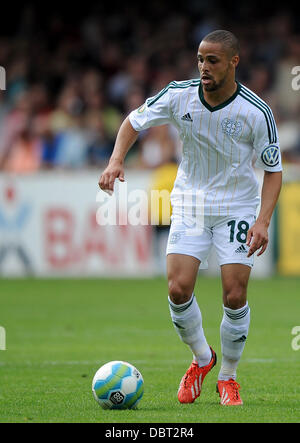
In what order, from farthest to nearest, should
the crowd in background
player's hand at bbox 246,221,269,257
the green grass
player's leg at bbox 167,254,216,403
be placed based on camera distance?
the crowd in background
player's leg at bbox 167,254,216,403
player's hand at bbox 246,221,269,257
the green grass

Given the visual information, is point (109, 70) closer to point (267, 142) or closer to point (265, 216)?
point (267, 142)

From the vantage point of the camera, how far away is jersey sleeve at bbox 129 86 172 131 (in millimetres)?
6762

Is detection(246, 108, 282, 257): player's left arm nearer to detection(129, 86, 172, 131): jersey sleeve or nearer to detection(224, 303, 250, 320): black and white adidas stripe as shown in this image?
detection(224, 303, 250, 320): black and white adidas stripe

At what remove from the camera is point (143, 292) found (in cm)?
1455

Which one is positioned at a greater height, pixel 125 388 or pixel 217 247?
pixel 217 247

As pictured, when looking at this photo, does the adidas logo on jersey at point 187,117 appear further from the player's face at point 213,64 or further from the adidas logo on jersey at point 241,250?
the adidas logo on jersey at point 241,250

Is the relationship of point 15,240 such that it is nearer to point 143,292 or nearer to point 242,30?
point 143,292

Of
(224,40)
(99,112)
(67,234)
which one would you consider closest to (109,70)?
(99,112)

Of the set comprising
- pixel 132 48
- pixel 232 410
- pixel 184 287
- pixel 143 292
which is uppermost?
pixel 132 48

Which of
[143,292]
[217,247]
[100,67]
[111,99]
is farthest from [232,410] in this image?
[100,67]

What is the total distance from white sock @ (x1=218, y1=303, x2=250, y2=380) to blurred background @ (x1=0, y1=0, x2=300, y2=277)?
9483 mm

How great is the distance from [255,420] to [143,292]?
8743 millimetres

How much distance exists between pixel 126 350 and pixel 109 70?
1190 centimetres

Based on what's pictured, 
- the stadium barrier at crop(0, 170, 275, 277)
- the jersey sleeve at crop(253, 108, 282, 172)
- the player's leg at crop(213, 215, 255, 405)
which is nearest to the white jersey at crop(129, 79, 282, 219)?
the jersey sleeve at crop(253, 108, 282, 172)
